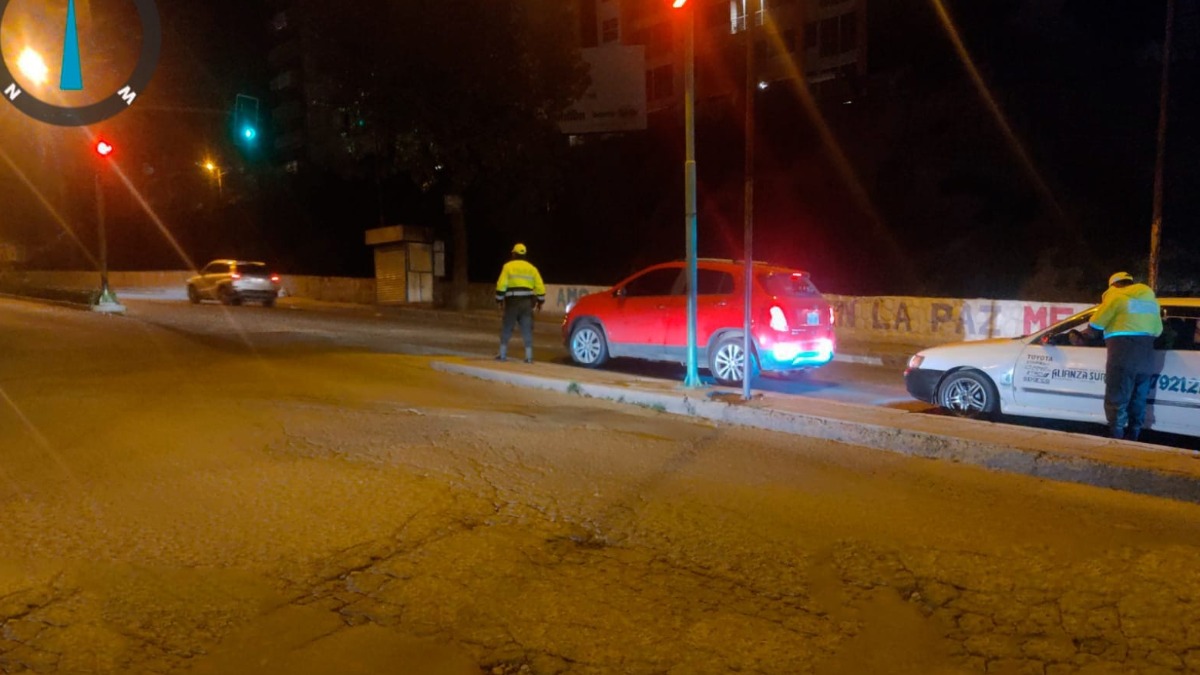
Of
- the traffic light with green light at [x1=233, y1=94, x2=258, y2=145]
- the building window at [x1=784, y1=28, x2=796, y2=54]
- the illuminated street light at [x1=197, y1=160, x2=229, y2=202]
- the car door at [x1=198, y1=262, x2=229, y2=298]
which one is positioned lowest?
the car door at [x1=198, y1=262, x2=229, y2=298]

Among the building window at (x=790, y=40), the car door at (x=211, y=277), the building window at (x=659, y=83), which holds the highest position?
the building window at (x=790, y=40)

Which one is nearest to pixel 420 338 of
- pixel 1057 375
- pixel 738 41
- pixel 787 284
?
pixel 787 284

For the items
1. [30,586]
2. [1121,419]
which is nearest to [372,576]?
[30,586]

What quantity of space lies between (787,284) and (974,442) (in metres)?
4.10

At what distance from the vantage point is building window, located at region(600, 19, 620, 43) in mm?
50903

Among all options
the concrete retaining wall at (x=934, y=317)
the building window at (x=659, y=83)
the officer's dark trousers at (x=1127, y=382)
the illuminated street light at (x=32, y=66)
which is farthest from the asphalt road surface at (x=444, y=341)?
the building window at (x=659, y=83)

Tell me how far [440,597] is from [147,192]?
60376 mm

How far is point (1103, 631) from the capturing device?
3.91 m

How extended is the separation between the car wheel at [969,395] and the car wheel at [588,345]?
16.5 feet

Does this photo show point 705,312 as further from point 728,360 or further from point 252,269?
point 252,269

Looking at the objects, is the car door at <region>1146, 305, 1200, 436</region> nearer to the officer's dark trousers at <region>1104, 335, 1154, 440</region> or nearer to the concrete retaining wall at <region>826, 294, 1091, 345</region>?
the officer's dark trousers at <region>1104, 335, 1154, 440</region>

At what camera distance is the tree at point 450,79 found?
932 inches

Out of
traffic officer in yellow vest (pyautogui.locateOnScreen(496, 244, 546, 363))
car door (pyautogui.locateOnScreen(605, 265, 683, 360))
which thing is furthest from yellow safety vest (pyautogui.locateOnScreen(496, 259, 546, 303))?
car door (pyautogui.locateOnScreen(605, 265, 683, 360))

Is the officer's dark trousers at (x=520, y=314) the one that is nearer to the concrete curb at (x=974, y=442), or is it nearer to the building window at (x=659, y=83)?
the concrete curb at (x=974, y=442)
